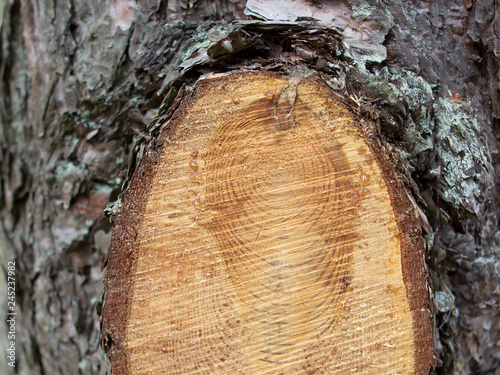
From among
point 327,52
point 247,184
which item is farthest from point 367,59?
point 247,184

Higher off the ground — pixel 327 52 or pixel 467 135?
pixel 327 52

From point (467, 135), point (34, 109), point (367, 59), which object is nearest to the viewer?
point (367, 59)

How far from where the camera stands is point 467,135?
98cm

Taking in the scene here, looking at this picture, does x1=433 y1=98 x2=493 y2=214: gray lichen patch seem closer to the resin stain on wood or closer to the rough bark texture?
the rough bark texture

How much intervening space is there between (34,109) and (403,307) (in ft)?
3.74

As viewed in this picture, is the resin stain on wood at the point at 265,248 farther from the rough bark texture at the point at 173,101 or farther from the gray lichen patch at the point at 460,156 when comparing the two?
the gray lichen patch at the point at 460,156

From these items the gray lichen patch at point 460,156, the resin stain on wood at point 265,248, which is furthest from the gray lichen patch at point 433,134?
the resin stain on wood at point 265,248

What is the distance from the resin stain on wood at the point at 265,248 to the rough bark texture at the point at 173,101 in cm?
9

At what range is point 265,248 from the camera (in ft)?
2.58

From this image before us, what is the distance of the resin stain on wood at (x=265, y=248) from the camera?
30.4 inches

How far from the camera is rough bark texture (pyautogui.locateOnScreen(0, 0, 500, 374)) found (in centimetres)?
87

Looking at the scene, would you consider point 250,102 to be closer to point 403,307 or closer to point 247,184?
point 247,184

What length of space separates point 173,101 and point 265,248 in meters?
0.38

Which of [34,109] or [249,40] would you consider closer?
[249,40]
